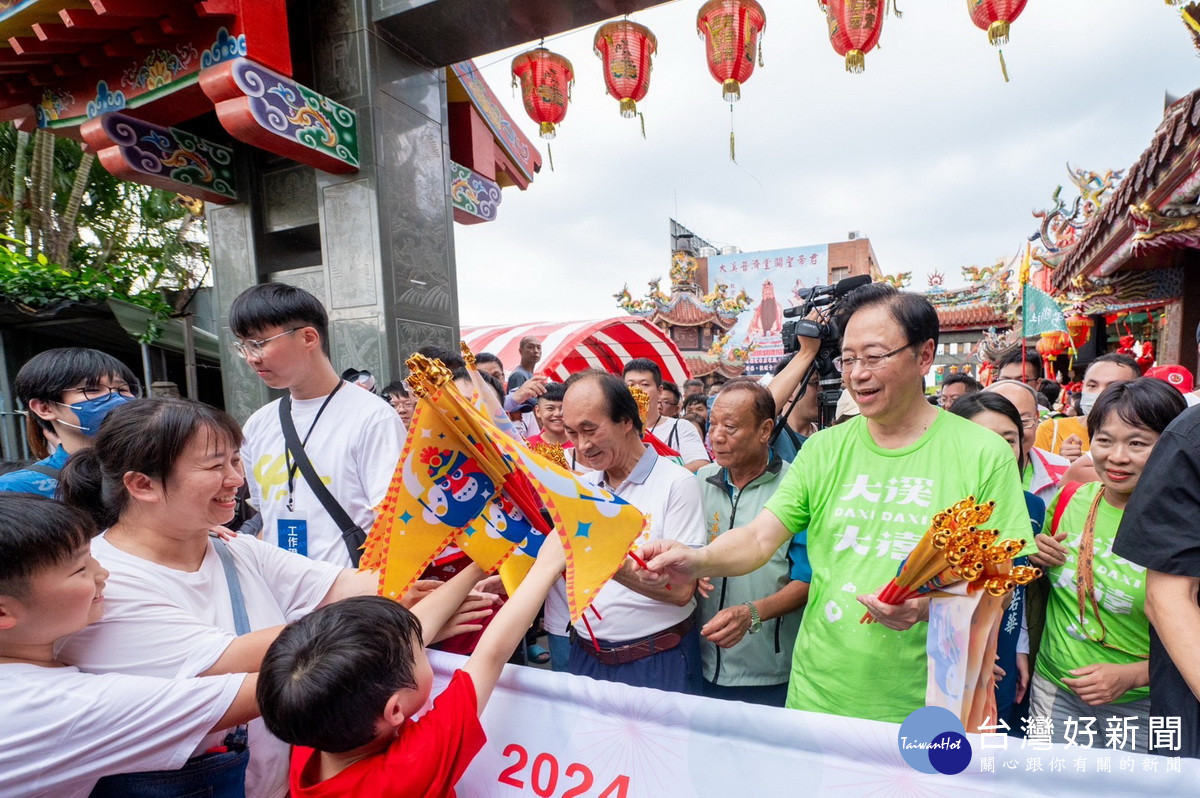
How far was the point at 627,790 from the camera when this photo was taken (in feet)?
3.73

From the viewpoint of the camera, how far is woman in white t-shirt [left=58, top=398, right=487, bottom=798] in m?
1.04

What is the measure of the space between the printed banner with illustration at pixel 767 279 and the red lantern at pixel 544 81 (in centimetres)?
2212

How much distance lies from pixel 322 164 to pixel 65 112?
67.0 inches

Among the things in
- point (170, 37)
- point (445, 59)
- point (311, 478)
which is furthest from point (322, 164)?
point (311, 478)

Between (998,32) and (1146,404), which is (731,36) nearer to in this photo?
(998,32)

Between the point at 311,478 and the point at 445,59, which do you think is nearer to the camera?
the point at 311,478

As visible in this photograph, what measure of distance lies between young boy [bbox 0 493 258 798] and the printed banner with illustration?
83.7ft

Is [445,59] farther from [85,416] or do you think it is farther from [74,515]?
[74,515]

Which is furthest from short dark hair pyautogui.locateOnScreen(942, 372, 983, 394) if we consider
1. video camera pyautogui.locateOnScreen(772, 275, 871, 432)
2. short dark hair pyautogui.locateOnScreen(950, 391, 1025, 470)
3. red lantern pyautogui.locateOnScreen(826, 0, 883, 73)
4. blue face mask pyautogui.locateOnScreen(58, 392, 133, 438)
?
blue face mask pyautogui.locateOnScreen(58, 392, 133, 438)

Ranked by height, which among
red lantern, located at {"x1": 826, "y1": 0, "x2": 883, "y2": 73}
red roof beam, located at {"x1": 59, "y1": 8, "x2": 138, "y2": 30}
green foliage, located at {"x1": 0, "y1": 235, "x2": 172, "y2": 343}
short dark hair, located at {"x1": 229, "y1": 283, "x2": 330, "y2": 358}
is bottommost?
short dark hair, located at {"x1": 229, "y1": 283, "x2": 330, "y2": 358}

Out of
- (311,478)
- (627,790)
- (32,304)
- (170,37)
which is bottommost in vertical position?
(627,790)

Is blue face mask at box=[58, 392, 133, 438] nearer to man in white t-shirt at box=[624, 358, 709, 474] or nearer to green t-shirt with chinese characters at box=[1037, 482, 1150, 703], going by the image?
man in white t-shirt at box=[624, 358, 709, 474]

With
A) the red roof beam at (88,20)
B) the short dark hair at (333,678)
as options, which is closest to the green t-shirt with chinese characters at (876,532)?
the short dark hair at (333,678)

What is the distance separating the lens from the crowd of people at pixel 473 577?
3.09 ft
